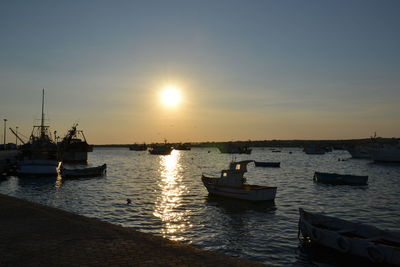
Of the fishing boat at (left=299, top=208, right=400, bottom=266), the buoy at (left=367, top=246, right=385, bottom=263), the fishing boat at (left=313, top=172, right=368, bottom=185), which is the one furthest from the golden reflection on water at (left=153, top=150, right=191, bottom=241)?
the fishing boat at (left=313, top=172, right=368, bottom=185)

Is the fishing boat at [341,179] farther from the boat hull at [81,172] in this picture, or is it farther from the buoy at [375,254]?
the boat hull at [81,172]

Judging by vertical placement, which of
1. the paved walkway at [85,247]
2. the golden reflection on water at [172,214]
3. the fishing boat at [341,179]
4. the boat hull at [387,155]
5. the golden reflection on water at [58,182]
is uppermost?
the boat hull at [387,155]

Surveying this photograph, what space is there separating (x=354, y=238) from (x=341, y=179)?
132ft

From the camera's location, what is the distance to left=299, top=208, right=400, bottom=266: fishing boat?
53.2 feet

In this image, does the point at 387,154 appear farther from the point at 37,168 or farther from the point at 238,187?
the point at 37,168

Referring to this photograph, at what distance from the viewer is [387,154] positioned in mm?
105438

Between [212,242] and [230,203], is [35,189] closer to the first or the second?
[230,203]

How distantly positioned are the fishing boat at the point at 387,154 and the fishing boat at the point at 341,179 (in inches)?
2379

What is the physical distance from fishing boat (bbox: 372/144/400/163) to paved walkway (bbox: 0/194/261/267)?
109 m

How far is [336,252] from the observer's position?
18516 millimetres

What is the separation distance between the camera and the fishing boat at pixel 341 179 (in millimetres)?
53469

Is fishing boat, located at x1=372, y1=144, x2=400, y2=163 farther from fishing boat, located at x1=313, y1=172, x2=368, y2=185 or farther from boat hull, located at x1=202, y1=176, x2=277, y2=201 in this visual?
boat hull, located at x1=202, y1=176, x2=277, y2=201

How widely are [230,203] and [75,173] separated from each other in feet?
123

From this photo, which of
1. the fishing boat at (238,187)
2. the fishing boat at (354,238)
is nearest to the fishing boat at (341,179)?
the fishing boat at (238,187)
